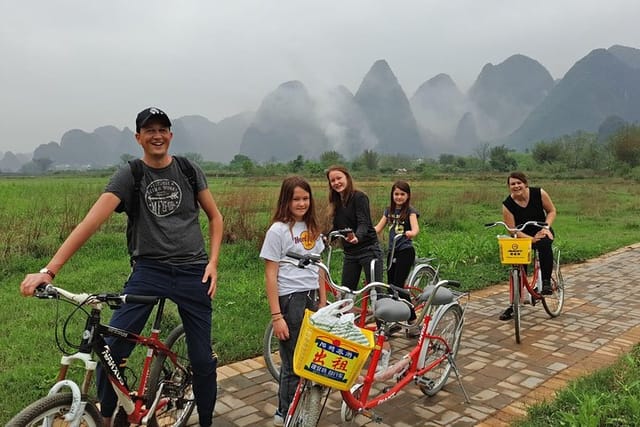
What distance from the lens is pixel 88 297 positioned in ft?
6.86

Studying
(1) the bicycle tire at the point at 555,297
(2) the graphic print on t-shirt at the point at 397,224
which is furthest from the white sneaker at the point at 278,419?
(1) the bicycle tire at the point at 555,297

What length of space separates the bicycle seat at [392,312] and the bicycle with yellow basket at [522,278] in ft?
7.61

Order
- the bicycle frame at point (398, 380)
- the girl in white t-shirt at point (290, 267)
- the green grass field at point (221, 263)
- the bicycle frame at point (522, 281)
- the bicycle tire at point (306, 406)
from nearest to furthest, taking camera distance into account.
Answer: the bicycle tire at point (306, 406), the bicycle frame at point (398, 380), the girl in white t-shirt at point (290, 267), the green grass field at point (221, 263), the bicycle frame at point (522, 281)

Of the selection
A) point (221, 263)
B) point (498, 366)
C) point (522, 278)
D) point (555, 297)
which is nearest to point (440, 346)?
point (498, 366)

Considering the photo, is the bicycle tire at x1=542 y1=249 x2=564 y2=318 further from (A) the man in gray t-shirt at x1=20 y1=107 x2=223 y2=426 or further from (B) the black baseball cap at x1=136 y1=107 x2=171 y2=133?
(B) the black baseball cap at x1=136 y1=107 x2=171 y2=133

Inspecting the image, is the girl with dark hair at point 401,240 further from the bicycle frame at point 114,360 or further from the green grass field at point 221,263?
the bicycle frame at point 114,360

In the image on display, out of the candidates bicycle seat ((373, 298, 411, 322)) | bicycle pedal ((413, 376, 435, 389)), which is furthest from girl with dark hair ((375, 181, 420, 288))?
bicycle seat ((373, 298, 411, 322))

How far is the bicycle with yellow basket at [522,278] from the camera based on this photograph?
4.68 meters

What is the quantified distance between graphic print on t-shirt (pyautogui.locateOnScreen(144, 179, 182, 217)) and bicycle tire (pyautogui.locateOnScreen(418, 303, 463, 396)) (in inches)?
72.5

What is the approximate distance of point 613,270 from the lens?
789 centimetres

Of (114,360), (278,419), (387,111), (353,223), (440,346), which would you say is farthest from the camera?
(387,111)

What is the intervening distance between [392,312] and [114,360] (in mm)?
1428

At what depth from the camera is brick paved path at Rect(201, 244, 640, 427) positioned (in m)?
3.21

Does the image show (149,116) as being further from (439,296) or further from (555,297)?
(555,297)
